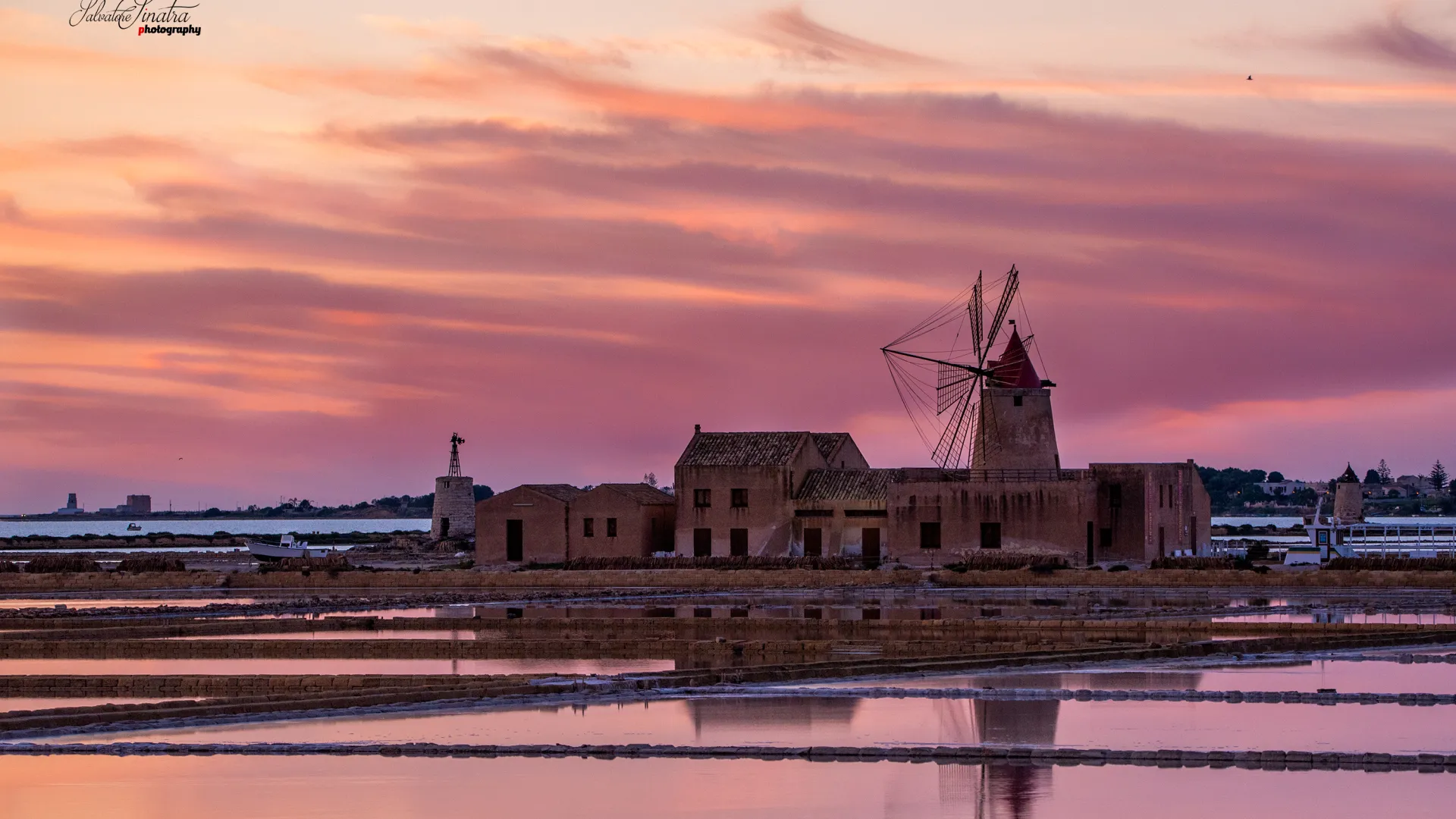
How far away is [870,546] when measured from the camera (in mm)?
45719

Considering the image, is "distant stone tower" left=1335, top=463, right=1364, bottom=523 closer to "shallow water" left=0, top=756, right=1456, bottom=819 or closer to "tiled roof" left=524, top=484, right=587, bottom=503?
"tiled roof" left=524, top=484, right=587, bottom=503

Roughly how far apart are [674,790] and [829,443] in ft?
117

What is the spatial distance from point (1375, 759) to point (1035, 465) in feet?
98.3

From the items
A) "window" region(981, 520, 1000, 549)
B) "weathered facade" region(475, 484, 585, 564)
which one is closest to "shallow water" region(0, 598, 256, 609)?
"weathered facade" region(475, 484, 585, 564)

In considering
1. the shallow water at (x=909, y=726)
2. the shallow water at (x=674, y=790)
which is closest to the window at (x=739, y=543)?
the shallow water at (x=909, y=726)

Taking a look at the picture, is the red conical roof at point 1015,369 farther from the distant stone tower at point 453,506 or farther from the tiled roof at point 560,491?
the distant stone tower at point 453,506

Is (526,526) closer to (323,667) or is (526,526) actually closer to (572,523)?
(572,523)

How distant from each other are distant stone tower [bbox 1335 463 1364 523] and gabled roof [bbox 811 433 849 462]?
1381 inches

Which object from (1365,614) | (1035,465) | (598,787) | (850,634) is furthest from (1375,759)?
(1035,465)

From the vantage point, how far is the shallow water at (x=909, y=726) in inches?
643

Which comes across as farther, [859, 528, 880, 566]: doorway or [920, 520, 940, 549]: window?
[859, 528, 880, 566]: doorway

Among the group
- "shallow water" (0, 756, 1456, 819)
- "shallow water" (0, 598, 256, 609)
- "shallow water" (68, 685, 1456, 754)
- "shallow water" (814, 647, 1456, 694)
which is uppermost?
"shallow water" (0, 598, 256, 609)

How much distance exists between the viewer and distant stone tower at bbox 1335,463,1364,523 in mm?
78062

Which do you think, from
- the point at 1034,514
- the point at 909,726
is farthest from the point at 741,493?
the point at 909,726
